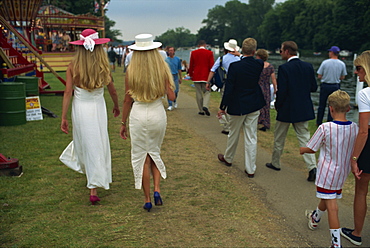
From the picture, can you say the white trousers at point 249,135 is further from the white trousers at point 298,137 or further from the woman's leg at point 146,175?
the woman's leg at point 146,175

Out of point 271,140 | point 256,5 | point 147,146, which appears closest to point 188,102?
point 271,140

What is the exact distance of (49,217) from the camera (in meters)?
4.51

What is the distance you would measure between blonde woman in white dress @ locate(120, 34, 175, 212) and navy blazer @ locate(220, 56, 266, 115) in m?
1.75

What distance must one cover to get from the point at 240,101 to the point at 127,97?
7.23 feet

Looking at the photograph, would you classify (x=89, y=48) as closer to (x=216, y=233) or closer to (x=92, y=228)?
(x=92, y=228)

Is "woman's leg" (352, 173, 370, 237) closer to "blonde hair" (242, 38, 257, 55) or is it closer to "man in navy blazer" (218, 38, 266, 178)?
"man in navy blazer" (218, 38, 266, 178)

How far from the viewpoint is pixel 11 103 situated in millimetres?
9234

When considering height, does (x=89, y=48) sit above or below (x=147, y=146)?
above

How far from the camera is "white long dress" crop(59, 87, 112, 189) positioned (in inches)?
188

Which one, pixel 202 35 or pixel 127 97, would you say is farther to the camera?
pixel 202 35

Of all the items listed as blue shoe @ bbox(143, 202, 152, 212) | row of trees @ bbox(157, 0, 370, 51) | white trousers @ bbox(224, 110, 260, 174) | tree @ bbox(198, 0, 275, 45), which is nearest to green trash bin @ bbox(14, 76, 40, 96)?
white trousers @ bbox(224, 110, 260, 174)

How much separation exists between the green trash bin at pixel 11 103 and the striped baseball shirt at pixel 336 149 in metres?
7.49

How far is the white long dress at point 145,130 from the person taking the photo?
4.50 meters

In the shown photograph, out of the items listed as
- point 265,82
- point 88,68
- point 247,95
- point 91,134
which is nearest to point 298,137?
point 247,95
